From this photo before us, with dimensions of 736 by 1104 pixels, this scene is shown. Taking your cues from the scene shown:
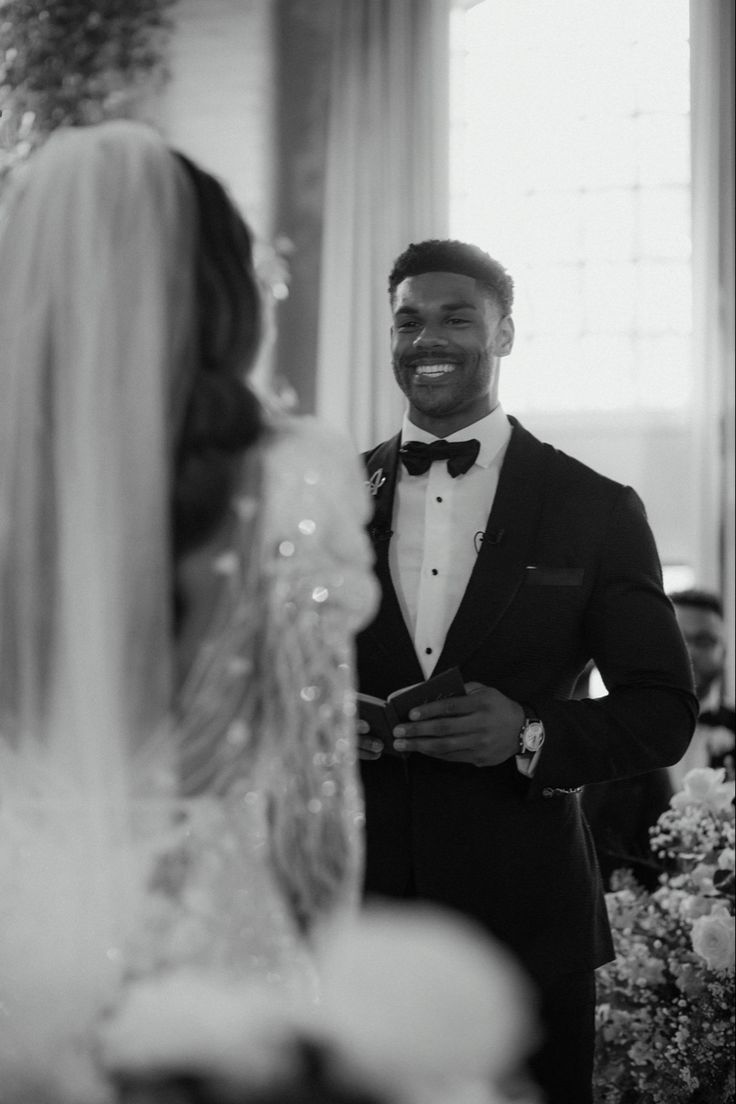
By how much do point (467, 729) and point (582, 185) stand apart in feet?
18.4

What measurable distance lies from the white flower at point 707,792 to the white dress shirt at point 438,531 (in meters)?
0.96

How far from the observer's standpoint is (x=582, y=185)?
24.7 ft

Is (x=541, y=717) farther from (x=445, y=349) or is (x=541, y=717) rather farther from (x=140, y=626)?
(x=140, y=626)

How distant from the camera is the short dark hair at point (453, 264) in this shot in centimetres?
304

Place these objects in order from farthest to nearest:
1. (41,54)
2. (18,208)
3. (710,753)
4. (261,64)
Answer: (261,64)
(41,54)
(710,753)
(18,208)

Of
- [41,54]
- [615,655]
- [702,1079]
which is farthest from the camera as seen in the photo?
[41,54]

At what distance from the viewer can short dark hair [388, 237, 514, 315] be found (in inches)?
120

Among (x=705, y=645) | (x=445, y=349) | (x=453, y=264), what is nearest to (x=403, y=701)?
(x=445, y=349)

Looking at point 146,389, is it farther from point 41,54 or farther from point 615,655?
point 41,54

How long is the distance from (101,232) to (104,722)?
1.77ft

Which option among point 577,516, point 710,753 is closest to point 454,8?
point 710,753

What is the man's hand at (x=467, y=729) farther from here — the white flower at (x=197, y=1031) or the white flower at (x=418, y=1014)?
the white flower at (x=197, y=1031)

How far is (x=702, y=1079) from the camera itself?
3189mm

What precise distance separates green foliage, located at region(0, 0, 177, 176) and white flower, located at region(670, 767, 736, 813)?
3.47 meters
